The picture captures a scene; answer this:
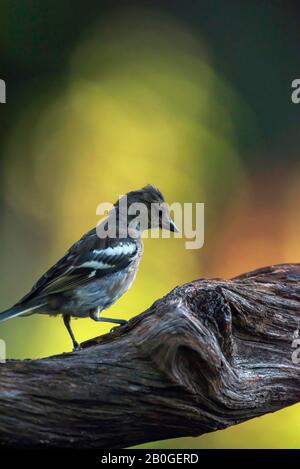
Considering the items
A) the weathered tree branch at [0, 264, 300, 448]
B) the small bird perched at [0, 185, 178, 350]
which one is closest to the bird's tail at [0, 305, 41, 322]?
the small bird perched at [0, 185, 178, 350]

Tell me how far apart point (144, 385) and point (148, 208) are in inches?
78.4

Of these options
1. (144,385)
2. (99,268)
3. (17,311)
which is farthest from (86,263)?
(144,385)

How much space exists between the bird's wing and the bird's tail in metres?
0.06

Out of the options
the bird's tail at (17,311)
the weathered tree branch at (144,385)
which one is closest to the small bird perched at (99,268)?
the bird's tail at (17,311)

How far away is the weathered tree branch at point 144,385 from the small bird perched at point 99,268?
103 cm

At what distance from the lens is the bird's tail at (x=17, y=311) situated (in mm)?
3842

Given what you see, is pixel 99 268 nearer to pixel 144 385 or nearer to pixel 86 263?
pixel 86 263

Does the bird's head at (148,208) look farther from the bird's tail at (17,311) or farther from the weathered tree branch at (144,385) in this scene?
the weathered tree branch at (144,385)

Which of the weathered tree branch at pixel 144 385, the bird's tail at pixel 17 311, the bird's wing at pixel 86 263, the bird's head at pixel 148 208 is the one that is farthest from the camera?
the bird's head at pixel 148 208

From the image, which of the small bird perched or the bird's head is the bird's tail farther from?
the bird's head

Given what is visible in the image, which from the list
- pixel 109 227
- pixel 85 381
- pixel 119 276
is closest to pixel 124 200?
pixel 109 227

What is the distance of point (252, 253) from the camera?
5980 mm

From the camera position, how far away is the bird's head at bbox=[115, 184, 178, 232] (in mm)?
4711

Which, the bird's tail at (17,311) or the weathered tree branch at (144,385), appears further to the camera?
the bird's tail at (17,311)
